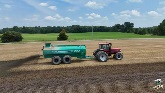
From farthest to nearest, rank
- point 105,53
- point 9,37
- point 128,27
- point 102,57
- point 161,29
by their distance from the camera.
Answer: point 128,27 → point 161,29 → point 9,37 → point 105,53 → point 102,57

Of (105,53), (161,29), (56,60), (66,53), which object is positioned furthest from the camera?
(161,29)

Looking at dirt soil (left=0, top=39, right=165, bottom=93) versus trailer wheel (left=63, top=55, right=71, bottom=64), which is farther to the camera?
trailer wheel (left=63, top=55, right=71, bottom=64)

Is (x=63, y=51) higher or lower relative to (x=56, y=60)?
higher

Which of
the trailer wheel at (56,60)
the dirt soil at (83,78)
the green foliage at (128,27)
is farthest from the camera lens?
the green foliage at (128,27)

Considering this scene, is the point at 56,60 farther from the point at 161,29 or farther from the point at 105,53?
Result: the point at 161,29

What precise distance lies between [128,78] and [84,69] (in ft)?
14.2

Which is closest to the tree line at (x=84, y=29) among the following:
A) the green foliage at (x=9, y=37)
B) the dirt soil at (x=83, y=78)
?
the green foliage at (x=9, y=37)

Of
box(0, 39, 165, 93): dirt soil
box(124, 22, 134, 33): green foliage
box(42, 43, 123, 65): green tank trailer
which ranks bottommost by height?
box(0, 39, 165, 93): dirt soil

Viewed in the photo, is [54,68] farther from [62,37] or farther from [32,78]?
[62,37]

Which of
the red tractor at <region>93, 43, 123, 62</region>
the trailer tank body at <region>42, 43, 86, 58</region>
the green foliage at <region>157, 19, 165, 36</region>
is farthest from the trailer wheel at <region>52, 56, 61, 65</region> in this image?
the green foliage at <region>157, 19, 165, 36</region>

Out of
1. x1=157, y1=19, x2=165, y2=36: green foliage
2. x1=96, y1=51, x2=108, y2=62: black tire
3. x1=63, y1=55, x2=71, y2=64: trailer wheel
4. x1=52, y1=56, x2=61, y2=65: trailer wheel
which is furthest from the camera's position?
x1=157, y1=19, x2=165, y2=36: green foliage

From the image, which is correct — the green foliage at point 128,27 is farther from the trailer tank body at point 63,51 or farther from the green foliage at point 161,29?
the trailer tank body at point 63,51

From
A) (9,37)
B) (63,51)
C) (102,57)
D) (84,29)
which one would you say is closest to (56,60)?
(63,51)

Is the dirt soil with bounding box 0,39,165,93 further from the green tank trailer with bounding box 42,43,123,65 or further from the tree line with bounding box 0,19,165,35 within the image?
the tree line with bounding box 0,19,165,35
